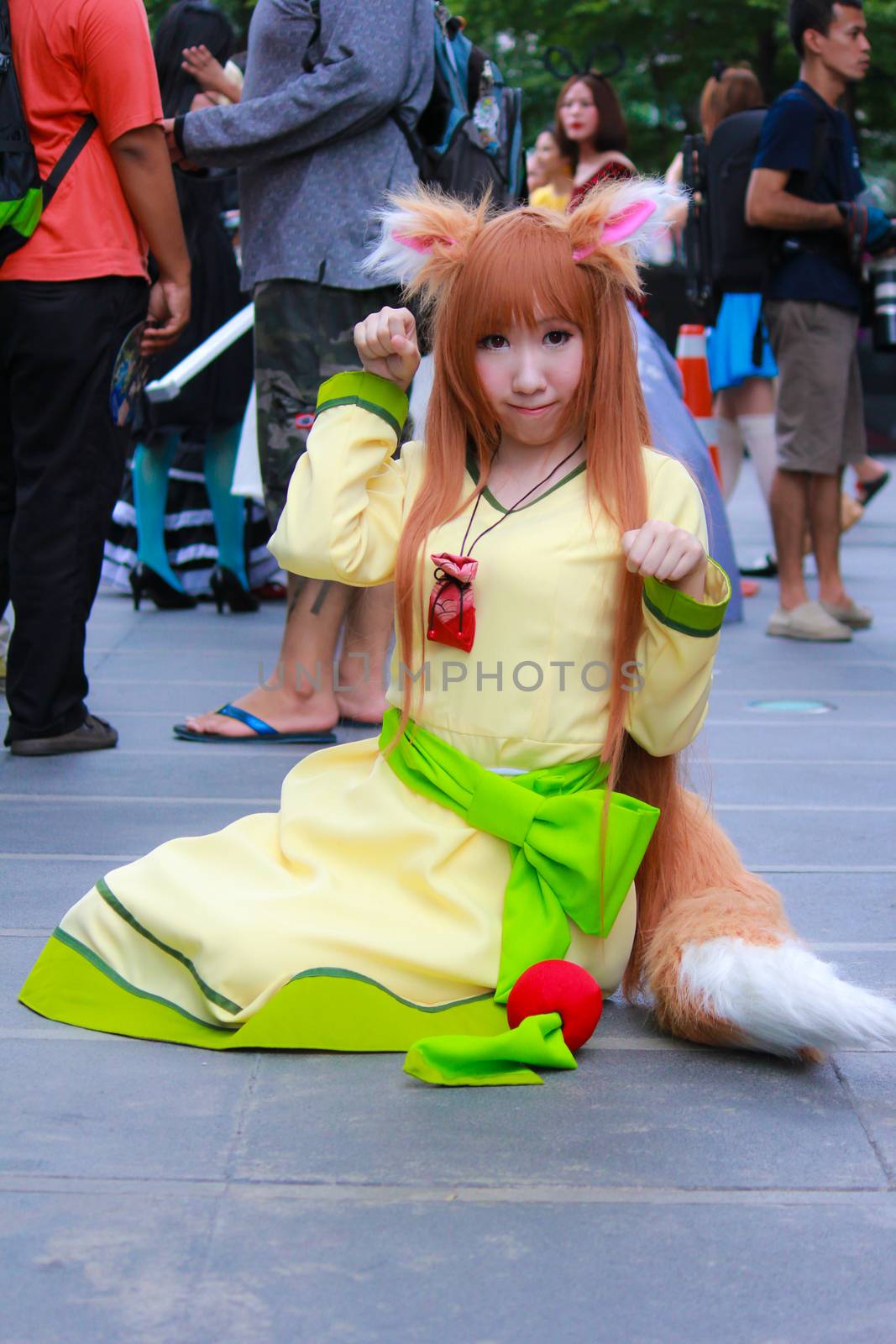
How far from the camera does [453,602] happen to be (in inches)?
99.9

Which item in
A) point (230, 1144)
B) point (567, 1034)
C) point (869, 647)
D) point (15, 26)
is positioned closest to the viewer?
point (230, 1144)

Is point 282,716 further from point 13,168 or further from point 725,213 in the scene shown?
point 725,213

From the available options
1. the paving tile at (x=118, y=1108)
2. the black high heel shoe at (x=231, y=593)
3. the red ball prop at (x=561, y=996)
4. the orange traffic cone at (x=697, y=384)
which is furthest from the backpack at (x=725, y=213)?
the paving tile at (x=118, y=1108)

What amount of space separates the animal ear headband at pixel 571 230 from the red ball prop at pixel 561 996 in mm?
987

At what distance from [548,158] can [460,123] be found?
5147 millimetres

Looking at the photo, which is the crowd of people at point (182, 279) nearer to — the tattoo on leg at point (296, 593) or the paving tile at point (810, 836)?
the tattoo on leg at point (296, 593)

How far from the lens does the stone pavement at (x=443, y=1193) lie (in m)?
1.74

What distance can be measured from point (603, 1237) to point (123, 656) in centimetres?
419

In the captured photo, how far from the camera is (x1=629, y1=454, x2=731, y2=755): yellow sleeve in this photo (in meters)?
2.43

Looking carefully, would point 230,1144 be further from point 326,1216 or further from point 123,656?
point 123,656

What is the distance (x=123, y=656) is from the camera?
584 cm

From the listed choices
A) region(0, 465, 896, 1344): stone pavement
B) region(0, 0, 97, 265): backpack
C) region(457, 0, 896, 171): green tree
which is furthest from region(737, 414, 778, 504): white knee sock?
region(457, 0, 896, 171): green tree

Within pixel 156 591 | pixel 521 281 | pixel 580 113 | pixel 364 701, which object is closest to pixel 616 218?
pixel 521 281

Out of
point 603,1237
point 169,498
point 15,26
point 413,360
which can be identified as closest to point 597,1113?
point 603,1237
